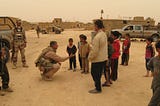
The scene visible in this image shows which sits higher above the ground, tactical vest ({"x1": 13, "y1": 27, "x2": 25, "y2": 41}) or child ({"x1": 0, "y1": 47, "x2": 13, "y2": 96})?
tactical vest ({"x1": 13, "y1": 27, "x2": 25, "y2": 41})

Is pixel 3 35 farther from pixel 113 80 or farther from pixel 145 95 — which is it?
pixel 145 95

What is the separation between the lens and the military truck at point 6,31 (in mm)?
12328

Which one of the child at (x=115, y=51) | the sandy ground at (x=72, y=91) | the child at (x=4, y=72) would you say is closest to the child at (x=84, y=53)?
the sandy ground at (x=72, y=91)

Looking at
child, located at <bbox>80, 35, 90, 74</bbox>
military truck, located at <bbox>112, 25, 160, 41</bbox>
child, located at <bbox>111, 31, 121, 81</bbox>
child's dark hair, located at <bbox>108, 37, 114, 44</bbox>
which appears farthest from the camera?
military truck, located at <bbox>112, 25, 160, 41</bbox>

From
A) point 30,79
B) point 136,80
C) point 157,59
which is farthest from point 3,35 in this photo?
point 157,59

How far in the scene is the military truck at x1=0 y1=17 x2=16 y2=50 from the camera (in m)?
12.3

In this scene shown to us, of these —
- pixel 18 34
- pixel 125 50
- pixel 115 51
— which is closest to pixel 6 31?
pixel 18 34

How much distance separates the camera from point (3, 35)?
12312 millimetres

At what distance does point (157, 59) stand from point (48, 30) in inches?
1748

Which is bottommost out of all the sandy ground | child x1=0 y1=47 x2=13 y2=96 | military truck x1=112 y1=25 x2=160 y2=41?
the sandy ground

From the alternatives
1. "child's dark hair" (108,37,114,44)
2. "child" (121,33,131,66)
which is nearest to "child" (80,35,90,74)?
"child's dark hair" (108,37,114,44)

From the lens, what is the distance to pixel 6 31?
12.7 m

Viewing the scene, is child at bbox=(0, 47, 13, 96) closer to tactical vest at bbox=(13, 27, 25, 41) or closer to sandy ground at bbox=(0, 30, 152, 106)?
sandy ground at bbox=(0, 30, 152, 106)

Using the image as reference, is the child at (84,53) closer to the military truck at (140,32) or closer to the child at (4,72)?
the child at (4,72)
